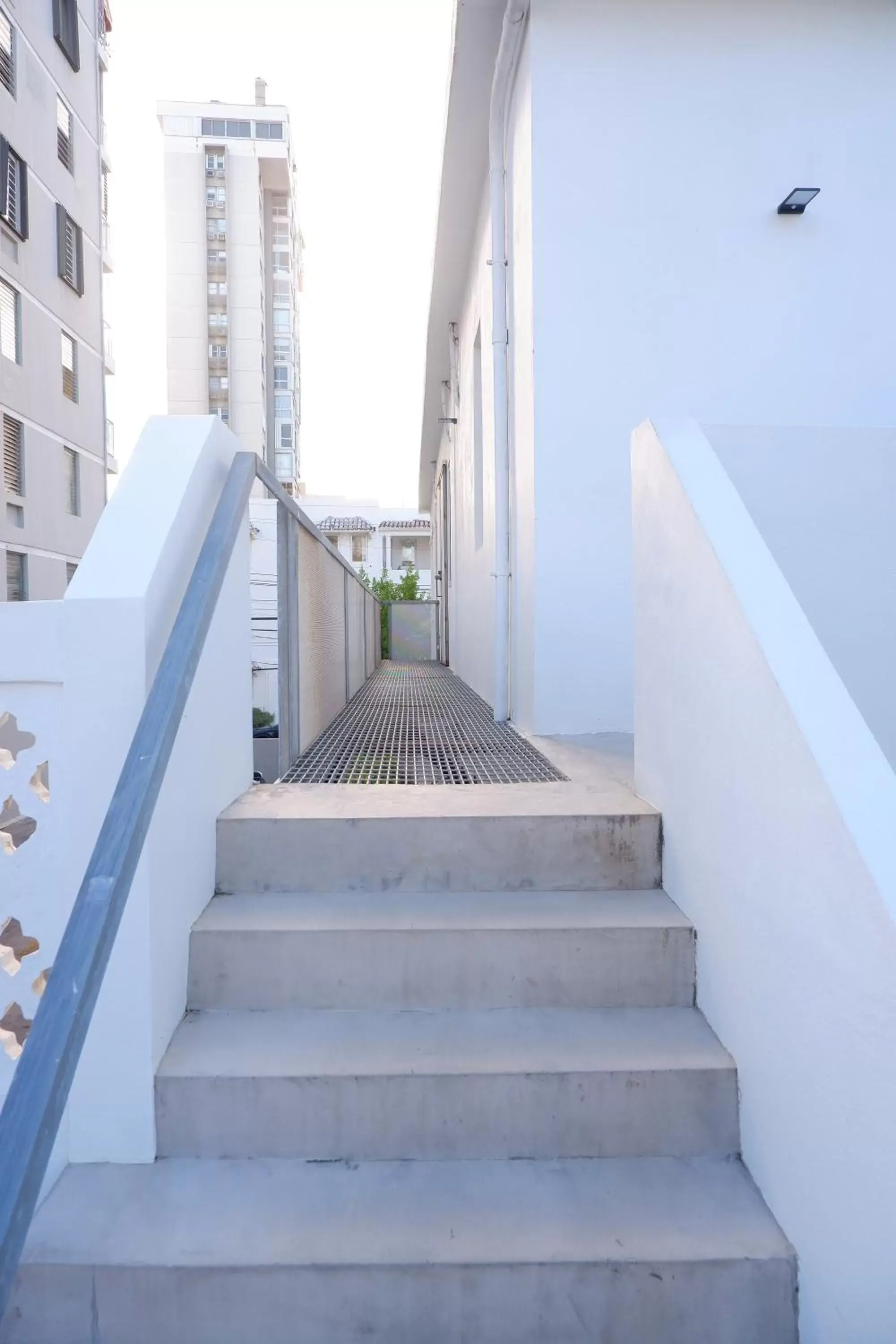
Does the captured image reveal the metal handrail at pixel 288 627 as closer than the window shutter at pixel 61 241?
Yes

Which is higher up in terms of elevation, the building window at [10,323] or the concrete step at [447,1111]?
the building window at [10,323]

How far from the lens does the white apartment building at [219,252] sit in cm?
3447

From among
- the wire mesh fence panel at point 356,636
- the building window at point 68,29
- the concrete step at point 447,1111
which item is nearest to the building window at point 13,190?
the building window at point 68,29

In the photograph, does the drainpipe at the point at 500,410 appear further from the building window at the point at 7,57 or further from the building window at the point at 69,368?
the building window at the point at 69,368

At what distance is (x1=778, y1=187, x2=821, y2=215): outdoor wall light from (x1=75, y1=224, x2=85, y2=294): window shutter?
1637 cm

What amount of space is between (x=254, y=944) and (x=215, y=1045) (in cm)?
24

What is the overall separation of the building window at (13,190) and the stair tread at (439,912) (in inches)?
611

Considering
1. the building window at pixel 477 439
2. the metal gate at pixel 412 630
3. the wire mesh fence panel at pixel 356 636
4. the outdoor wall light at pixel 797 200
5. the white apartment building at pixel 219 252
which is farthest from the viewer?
the white apartment building at pixel 219 252

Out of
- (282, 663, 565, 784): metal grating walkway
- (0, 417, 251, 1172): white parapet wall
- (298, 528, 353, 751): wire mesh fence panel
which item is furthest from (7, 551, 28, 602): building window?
(0, 417, 251, 1172): white parapet wall

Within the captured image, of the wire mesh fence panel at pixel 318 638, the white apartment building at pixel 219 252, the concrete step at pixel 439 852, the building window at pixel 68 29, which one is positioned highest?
the white apartment building at pixel 219 252

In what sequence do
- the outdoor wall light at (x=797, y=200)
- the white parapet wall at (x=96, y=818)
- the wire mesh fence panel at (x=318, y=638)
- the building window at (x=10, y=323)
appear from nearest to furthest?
1. the white parapet wall at (x=96, y=818)
2. the wire mesh fence panel at (x=318, y=638)
3. the outdoor wall light at (x=797, y=200)
4. the building window at (x=10, y=323)

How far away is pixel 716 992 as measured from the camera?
5.97ft

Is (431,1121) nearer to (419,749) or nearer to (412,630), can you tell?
(419,749)

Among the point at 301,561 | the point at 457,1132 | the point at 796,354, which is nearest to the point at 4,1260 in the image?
the point at 457,1132
